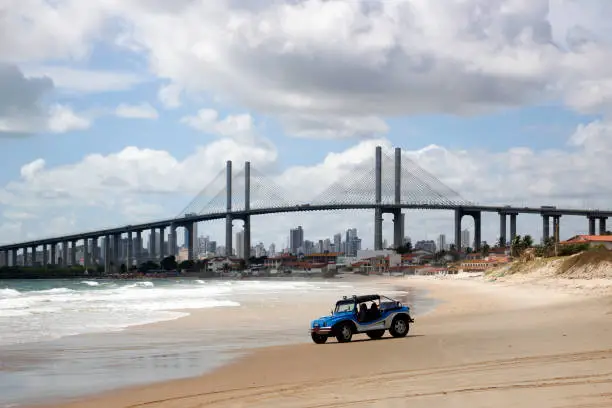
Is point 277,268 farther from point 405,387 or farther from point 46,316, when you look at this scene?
point 405,387

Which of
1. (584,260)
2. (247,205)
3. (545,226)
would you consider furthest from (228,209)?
(584,260)

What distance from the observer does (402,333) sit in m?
17.5

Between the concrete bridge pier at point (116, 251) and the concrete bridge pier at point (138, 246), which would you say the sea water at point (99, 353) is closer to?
the concrete bridge pier at point (138, 246)

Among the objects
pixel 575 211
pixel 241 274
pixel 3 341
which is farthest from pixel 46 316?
pixel 241 274

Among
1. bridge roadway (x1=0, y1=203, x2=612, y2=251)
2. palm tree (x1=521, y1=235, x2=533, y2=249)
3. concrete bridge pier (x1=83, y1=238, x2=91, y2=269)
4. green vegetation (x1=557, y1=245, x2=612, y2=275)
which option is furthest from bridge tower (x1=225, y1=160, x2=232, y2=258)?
green vegetation (x1=557, y1=245, x2=612, y2=275)

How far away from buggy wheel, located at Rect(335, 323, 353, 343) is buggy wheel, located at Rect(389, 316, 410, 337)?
3.05 feet

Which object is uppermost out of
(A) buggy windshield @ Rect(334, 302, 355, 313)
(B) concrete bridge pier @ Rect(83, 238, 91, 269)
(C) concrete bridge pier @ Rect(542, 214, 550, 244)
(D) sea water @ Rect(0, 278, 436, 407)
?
(C) concrete bridge pier @ Rect(542, 214, 550, 244)

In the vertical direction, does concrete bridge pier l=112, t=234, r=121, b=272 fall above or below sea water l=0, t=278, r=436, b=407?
below

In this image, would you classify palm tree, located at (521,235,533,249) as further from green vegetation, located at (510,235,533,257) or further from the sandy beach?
the sandy beach

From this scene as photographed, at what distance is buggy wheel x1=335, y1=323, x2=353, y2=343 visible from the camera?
17250 mm

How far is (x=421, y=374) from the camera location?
1066 cm

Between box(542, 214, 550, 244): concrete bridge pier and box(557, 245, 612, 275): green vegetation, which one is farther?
box(542, 214, 550, 244): concrete bridge pier

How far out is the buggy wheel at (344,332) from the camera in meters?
17.2

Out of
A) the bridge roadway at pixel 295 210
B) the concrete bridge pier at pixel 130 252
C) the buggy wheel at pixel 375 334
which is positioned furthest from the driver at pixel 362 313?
the concrete bridge pier at pixel 130 252
